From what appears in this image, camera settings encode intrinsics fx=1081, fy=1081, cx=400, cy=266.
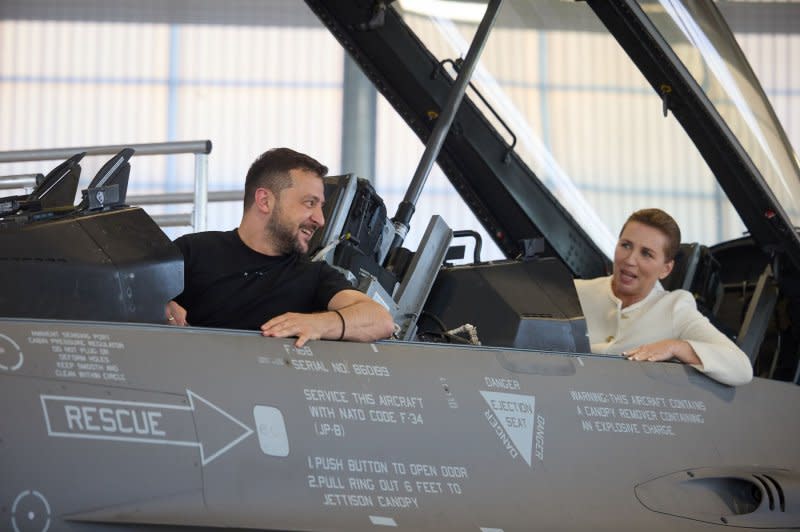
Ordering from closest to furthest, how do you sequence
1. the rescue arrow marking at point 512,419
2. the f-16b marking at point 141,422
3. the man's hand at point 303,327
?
the f-16b marking at point 141,422
the man's hand at point 303,327
the rescue arrow marking at point 512,419

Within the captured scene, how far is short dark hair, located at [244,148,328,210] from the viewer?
2650 millimetres

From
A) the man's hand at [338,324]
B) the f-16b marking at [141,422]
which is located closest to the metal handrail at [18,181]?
the man's hand at [338,324]

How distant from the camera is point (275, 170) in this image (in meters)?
2.65

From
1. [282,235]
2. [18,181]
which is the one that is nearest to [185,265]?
[282,235]

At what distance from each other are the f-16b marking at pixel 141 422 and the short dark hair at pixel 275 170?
0.87 metres

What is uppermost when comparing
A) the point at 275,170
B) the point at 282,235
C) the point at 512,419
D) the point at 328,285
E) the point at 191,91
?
the point at 191,91

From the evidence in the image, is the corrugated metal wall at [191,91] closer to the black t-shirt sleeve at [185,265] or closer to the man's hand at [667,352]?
Result: the man's hand at [667,352]

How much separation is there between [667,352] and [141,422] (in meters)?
1.47

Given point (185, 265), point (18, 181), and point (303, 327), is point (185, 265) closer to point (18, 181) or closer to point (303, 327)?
point (303, 327)

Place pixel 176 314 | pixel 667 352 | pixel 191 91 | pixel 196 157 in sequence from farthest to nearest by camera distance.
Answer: pixel 191 91 < pixel 196 157 < pixel 667 352 < pixel 176 314

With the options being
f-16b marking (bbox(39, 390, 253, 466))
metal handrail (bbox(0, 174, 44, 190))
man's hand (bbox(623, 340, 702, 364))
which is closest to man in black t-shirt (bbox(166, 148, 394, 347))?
f-16b marking (bbox(39, 390, 253, 466))

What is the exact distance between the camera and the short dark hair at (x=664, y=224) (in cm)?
330

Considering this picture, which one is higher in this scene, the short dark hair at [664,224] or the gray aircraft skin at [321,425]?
the short dark hair at [664,224]

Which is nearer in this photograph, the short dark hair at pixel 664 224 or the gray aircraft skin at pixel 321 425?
the gray aircraft skin at pixel 321 425
